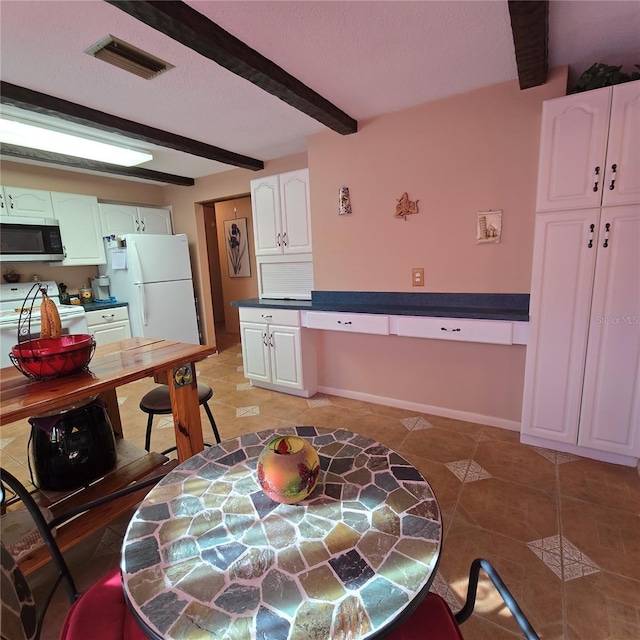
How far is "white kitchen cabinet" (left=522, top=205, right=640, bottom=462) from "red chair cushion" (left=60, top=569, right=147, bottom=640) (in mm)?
2321

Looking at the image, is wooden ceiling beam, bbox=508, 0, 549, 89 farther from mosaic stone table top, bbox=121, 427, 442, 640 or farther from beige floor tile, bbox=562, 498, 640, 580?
A: beige floor tile, bbox=562, 498, 640, 580

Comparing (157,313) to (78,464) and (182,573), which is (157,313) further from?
(182,573)

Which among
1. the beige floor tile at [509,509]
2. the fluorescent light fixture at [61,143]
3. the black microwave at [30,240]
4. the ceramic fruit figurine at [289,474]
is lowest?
the beige floor tile at [509,509]

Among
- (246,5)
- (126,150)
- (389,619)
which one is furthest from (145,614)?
(126,150)

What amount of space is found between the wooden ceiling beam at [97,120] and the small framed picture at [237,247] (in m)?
2.32

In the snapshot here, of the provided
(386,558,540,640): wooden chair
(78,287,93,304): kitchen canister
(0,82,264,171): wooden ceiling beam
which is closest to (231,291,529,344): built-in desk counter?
(0,82,264,171): wooden ceiling beam

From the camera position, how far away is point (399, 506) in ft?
2.99

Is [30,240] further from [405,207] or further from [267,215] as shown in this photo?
[405,207]

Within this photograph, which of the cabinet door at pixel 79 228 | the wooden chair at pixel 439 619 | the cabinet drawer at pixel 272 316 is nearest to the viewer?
the wooden chair at pixel 439 619

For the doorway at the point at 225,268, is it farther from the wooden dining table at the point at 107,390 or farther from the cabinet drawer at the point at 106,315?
the wooden dining table at the point at 107,390

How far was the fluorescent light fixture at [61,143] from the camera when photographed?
238cm

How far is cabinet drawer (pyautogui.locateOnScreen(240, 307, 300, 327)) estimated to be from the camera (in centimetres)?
313

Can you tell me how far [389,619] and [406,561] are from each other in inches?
5.1

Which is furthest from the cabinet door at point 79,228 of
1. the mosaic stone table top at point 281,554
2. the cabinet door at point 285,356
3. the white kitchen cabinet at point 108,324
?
the mosaic stone table top at point 281,554
